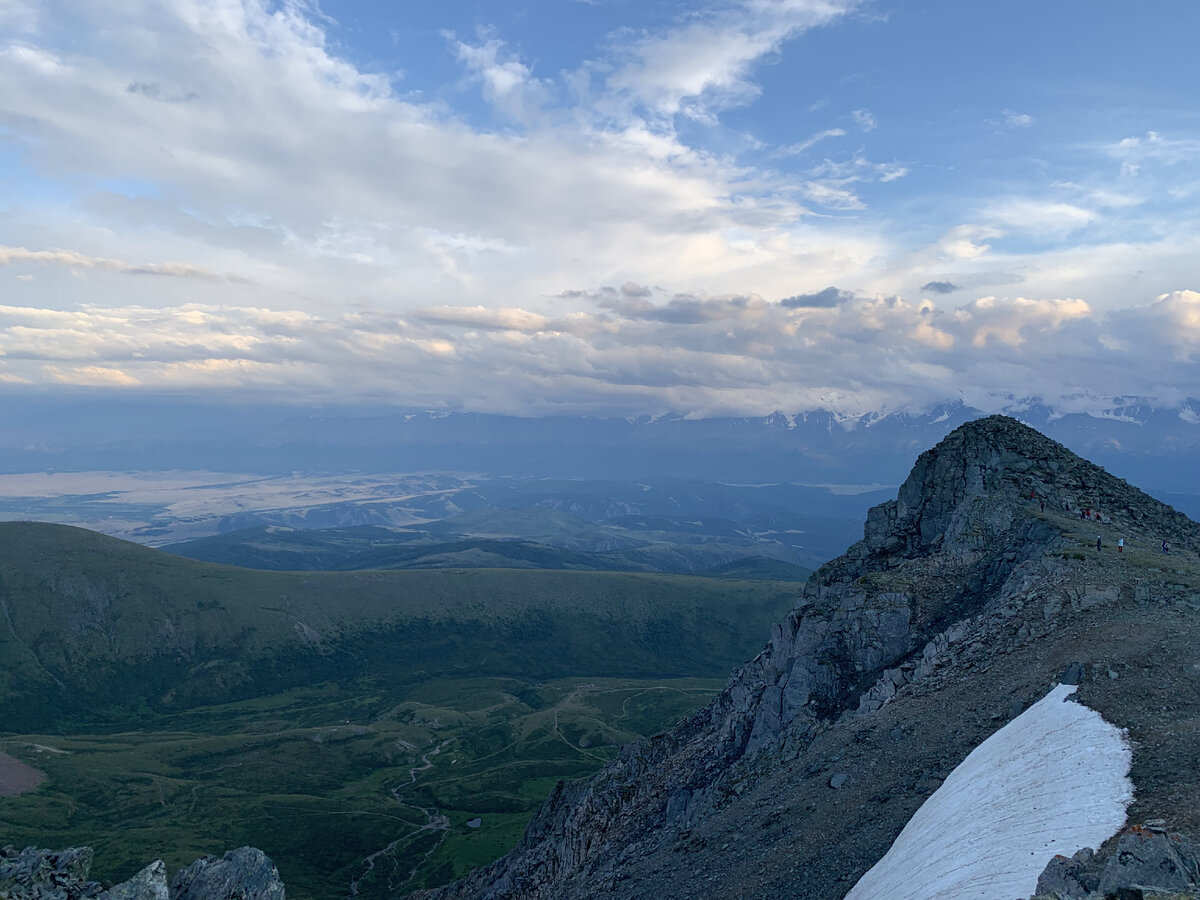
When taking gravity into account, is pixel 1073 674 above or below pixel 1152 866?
below

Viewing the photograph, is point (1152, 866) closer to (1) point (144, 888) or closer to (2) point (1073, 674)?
(2) point (1073, 674)

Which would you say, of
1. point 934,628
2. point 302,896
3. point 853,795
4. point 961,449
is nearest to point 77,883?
point 853,795

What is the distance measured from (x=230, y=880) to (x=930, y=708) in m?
54.8

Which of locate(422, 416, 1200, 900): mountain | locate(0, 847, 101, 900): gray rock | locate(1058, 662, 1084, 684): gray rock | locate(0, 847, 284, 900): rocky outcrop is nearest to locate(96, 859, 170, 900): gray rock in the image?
locate(0, 847, 284, 900): rocky outcrop

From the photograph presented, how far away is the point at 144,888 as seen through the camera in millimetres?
44906

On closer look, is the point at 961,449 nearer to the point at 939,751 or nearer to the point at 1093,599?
the point at 1093,599

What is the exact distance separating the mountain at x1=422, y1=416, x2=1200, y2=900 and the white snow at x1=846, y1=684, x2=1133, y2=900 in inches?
7.5

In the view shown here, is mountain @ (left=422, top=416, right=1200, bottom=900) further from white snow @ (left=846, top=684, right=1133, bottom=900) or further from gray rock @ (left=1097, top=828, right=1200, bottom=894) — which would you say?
gray rock @ (left=1097, top=828, right=1200, bottom=894)

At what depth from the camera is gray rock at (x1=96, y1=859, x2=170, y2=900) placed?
4369 cm

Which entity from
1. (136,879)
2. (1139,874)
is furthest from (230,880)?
(1139,874)

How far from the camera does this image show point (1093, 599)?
58562 mm

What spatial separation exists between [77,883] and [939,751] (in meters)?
55.4

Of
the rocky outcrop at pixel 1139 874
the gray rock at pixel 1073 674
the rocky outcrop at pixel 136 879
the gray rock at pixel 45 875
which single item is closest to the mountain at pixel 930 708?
the gray rock at pixel 1073 674

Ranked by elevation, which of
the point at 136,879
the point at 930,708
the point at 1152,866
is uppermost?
the point at 1152,866
